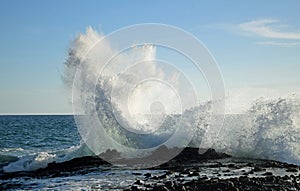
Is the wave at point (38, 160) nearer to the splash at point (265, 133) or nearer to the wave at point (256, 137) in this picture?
the wave at point (256, 137)

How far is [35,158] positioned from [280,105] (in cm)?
1557

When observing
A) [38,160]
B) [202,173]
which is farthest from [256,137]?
[38,160]

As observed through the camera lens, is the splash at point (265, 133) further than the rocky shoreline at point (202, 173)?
Yes

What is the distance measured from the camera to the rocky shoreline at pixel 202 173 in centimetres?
1738

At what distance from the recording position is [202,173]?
822 inches

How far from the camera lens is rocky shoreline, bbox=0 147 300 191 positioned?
17.4 meters

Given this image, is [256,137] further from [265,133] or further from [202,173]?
[202,173]

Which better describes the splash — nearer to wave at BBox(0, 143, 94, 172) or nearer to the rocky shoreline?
the rocky shoreline

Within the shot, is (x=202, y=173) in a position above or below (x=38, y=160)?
below

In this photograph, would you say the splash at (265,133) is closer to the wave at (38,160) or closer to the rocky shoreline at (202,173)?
the rocky shoreline at (202,173)

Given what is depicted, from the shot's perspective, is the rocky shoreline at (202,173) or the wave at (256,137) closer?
the rocky shoreline at (202,173)

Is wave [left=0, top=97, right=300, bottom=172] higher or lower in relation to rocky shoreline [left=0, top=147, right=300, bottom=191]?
higher

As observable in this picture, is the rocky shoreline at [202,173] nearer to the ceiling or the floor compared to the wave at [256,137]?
nearer to the floor

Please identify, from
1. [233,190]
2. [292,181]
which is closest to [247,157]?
[292,181]
